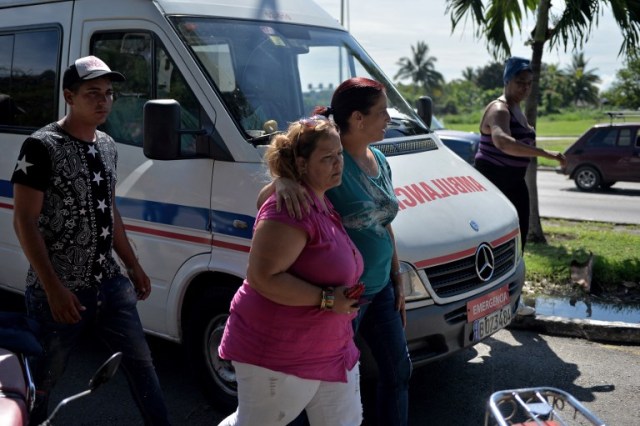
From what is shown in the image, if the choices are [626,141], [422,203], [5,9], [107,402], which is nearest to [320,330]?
[422,203]

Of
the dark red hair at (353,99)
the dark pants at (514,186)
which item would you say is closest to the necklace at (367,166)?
the dark red hair at (353,99)

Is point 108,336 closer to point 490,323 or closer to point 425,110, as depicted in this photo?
point 490,323

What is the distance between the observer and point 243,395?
290 centimetres

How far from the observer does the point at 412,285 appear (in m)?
4.07

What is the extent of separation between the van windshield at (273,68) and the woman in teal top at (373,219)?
102cm

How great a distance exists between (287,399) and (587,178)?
1608 cm

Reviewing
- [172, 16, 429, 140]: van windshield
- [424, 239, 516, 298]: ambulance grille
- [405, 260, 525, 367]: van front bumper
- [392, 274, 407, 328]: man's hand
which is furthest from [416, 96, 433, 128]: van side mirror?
[392, 274, 407, 328]: man's hand

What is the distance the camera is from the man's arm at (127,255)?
3.74 m

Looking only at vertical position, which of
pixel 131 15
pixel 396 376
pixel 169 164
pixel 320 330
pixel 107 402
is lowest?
pixel 107 402

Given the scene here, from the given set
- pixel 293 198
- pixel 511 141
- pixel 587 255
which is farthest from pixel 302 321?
pixel 587 255

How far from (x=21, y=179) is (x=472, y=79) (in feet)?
353

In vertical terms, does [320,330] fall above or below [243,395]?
above

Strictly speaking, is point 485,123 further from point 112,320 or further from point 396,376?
point 112,320

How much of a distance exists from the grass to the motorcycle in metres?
5.42
